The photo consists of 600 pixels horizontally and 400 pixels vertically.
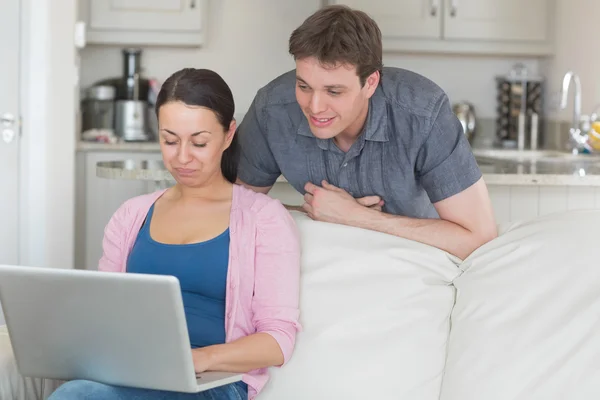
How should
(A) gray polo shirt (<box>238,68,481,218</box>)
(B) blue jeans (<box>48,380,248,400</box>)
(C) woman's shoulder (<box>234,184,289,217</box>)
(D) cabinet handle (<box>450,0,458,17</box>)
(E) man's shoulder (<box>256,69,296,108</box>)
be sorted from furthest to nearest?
1. (D) cabinet handle (<box>450,0,458,17</box>)
2. (E) man's shoulder (<box>256,69,296,108</box>)
3. (A) gray polo shirt (<box>238,68,481,218</box>)
4. (C) woman's shoulder (<box>234,184,289,217</box>)
5. (B) blue jeans (<box>48,380,248,400</box>)

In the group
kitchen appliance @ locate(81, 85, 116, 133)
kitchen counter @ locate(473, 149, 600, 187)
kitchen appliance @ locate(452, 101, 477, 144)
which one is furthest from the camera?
kitchen appliance @ locate(452, 101, 477, 144)

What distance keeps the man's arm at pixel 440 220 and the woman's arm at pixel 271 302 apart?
15 cm

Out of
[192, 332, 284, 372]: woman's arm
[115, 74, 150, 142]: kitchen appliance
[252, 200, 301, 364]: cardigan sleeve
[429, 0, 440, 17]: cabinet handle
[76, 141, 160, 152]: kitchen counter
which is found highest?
[429, 0, 440, 17]: cabinet handle

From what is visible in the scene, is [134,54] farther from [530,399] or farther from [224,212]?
[530,399]

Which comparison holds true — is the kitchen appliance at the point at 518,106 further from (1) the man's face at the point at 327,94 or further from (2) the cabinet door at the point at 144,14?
(1) the man's face at the point at 327,94

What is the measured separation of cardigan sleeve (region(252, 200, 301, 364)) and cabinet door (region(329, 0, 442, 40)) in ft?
9.10

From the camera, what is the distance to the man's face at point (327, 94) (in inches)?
75.8

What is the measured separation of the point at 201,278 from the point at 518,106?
335 cm

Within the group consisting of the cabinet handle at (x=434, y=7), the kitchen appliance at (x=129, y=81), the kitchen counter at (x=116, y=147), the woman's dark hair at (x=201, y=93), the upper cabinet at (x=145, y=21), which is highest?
the cabinet handle at (x=434, y=7)

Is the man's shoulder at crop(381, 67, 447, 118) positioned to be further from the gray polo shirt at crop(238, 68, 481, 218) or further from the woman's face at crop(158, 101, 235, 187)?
the woman's face at crop(158, 101, 235, 187)

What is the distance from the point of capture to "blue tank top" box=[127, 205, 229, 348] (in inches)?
75.0

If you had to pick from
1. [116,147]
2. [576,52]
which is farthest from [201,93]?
[576,52]

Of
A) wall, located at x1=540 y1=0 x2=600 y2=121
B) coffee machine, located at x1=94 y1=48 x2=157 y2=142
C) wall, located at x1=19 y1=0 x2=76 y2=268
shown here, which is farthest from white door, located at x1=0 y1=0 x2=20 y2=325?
Result: wall, located at x1=540 y1=0 x2=600 y2=121

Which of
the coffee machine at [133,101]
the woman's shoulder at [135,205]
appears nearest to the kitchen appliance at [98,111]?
the coffee machine at [133,101]
